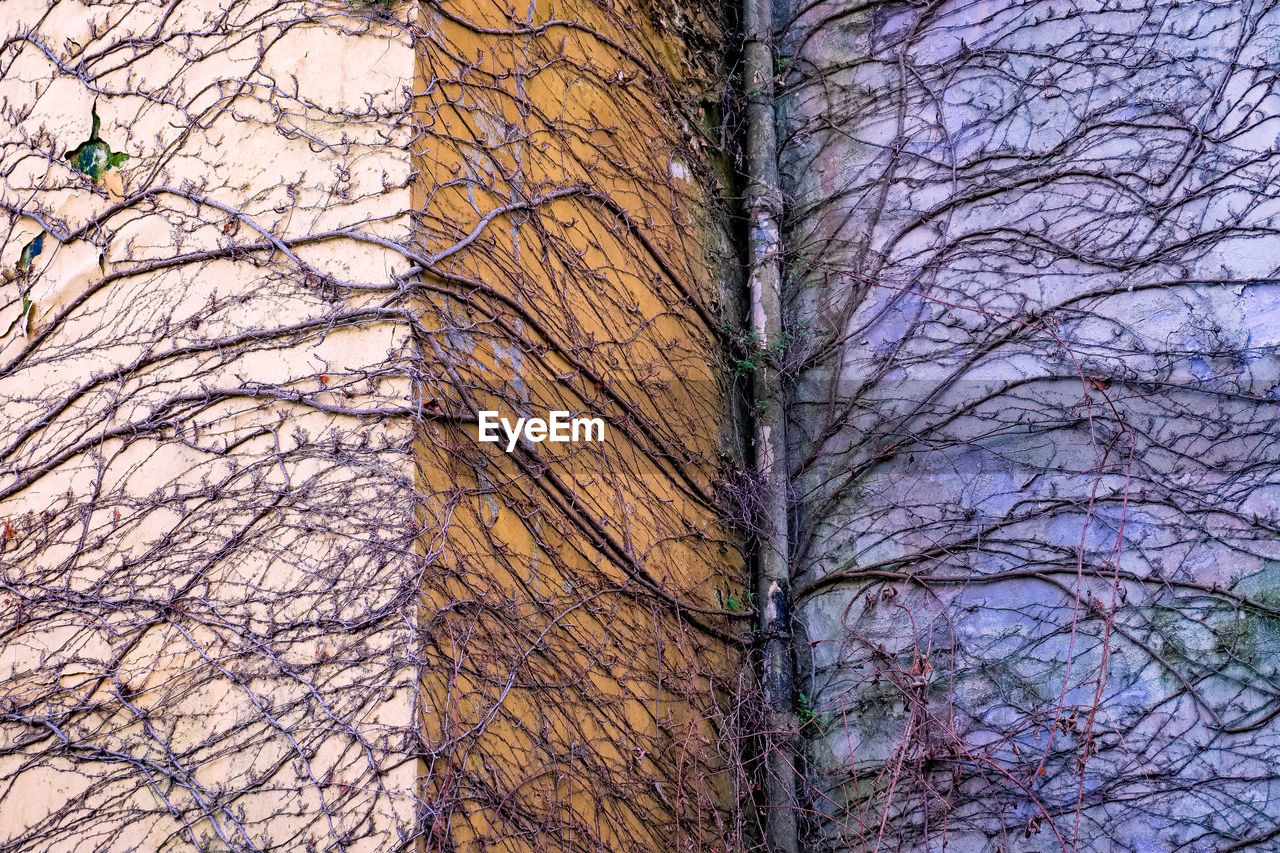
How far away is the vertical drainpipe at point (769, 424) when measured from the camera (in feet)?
14.1

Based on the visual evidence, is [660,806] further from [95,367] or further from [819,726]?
[95,367]

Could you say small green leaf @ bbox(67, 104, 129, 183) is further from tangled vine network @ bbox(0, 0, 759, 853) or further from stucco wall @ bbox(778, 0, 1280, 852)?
stucco wall @ bbox(778, 0, 1280, 852)

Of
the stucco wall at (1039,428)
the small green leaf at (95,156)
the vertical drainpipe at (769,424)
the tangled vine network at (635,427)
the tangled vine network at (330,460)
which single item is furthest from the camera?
the vertical drainpipe at (769,424)

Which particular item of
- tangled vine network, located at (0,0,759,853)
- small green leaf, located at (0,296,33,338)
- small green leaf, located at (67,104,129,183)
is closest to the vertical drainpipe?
tangled vine network, located at (0,0,759,853)

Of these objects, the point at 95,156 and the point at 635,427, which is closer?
the point at 95,156

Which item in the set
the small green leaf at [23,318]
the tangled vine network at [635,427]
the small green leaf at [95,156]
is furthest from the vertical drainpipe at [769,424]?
the small green leaf at [23,318]

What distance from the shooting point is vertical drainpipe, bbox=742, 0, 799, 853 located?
4309 millimetres

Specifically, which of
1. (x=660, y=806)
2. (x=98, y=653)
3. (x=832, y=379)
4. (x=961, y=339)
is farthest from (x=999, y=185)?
(x=98, y=653)

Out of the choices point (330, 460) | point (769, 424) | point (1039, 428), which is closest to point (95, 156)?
point (330, 460)

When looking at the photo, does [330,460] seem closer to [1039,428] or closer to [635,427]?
[635,427]

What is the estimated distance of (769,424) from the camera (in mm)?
4824

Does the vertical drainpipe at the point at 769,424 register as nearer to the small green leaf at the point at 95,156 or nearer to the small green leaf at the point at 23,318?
the small green leaf at the point at 95,156

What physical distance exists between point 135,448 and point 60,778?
976 mm

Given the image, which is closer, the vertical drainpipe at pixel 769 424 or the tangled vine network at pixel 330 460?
the tangled vine network at pixel 330 460
